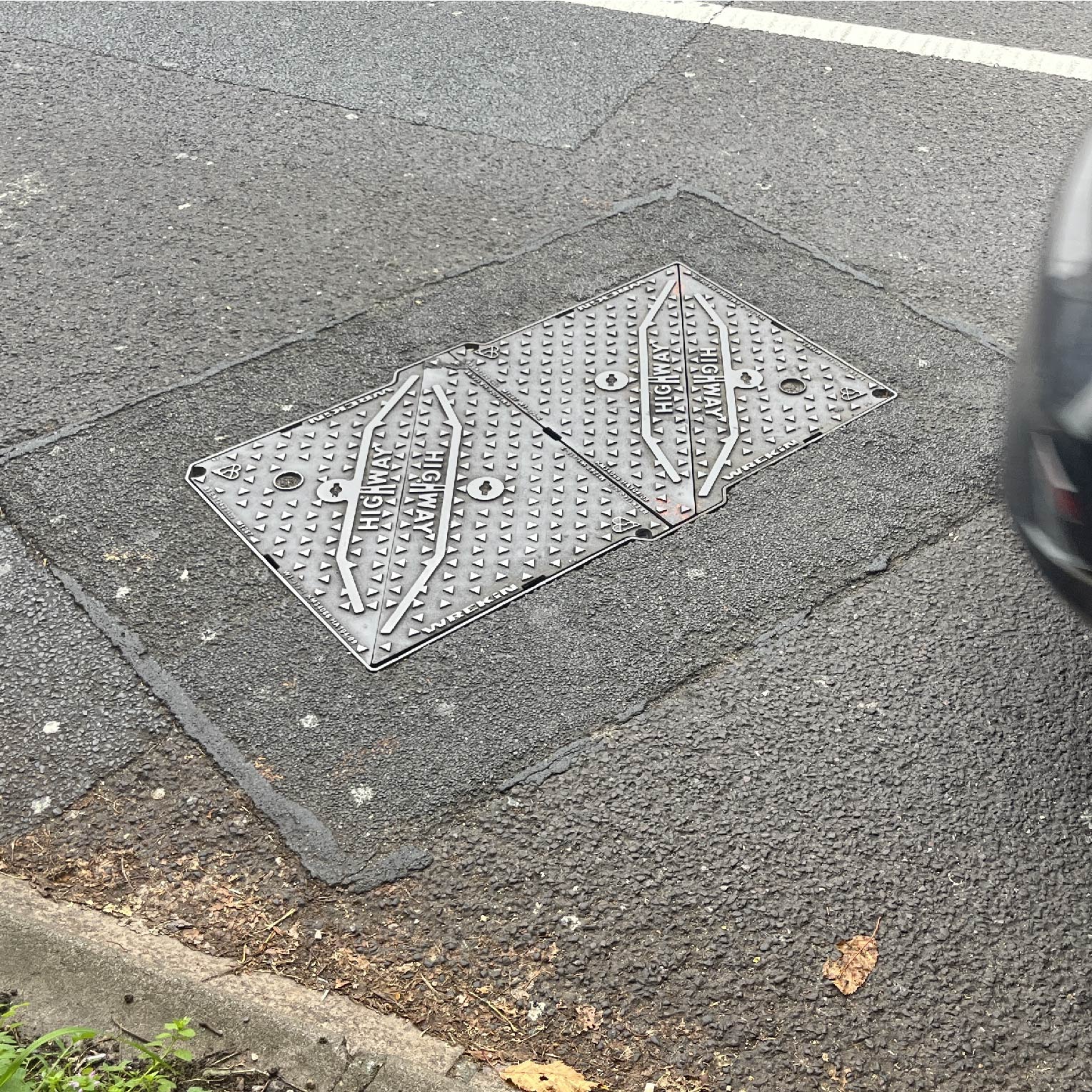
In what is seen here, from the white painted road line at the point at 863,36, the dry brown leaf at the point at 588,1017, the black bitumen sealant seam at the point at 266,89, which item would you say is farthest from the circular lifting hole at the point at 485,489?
the white painted road line at the point at 863,36

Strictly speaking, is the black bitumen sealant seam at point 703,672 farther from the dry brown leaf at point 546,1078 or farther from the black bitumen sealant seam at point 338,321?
the black bitumen sealant seam at point 338,321

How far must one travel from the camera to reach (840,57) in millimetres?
5520

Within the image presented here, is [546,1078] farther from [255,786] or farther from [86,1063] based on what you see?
[255,786]

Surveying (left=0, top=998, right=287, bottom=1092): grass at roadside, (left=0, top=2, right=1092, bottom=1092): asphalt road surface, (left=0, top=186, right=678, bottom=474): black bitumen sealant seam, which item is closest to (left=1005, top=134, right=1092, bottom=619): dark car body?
(left=0, top=2, right=1092, bottom=1092): asphalt road surface

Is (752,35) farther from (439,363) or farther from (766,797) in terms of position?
(766,797)

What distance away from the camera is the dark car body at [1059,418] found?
2412 millimetres

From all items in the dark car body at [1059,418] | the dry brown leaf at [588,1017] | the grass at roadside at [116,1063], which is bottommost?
the dry brown leaf at [588,1017]

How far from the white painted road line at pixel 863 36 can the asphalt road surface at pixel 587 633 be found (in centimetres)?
32

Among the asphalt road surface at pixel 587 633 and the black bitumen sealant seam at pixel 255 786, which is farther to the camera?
the black bitumen sealant seam at pixel 255 786

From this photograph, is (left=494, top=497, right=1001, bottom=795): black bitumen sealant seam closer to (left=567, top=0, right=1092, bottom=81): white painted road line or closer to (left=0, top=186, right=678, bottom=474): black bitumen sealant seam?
(left=0, top=186, right=678, bottom=474): black bitumen sealant seam

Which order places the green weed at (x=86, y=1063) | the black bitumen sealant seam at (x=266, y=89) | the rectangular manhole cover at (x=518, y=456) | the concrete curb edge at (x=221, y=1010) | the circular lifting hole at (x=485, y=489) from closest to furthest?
1. the green weed at (x=86, y=1063)
2. the concrete curb edge at (x=221, y=1010)
3. the rectangular manhole cover at (x=518, y=456)
4. the circular lifting hole at (x=485, y=489)
5. the black bitumen sealant seam at (x=266, y=89)

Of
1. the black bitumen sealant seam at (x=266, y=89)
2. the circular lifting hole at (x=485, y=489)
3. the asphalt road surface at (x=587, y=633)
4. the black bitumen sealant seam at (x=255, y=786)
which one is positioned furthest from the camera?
the black bitumen sealant seam at (x=266, y=89)

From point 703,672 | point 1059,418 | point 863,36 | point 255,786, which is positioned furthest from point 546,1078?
point 863,36

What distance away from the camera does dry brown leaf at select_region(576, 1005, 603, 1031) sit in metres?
2.32
